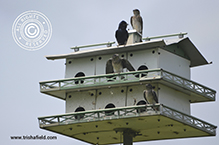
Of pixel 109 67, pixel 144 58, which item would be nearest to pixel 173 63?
pixel 144 58

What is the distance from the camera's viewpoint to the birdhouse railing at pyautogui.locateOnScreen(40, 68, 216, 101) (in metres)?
35.1

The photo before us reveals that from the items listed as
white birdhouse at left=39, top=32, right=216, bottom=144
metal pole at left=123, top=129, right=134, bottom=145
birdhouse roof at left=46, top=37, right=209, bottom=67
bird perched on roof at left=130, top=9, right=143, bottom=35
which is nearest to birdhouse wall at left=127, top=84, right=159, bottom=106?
white birdhouse at left=39, top=32, right=216, bottom=144

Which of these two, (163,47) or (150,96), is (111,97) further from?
(163,47)

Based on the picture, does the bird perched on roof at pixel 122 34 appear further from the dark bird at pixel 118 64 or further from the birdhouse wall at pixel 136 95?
the birdhouse wall at pixel 136 95

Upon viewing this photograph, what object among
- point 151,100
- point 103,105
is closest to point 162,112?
point 151,100

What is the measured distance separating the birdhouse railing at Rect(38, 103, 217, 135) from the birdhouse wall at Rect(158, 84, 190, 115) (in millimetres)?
774

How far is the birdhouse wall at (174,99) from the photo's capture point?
35500mm

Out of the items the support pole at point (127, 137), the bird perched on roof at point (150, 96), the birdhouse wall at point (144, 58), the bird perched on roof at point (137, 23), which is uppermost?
the bird perched on roof at point (137, 23)

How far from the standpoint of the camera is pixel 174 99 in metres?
36.1

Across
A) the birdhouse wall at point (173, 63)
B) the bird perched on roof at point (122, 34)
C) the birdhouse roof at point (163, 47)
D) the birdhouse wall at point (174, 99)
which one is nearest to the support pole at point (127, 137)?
the birdhouse wall at point (174, 99)

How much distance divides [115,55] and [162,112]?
3099mm

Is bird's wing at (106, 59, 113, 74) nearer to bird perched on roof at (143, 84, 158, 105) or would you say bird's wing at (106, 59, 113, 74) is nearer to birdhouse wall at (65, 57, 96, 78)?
birdhouse wall at (65, 57, 96, 78)

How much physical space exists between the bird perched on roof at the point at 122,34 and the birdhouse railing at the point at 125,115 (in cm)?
301

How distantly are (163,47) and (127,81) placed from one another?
82.1 inches
